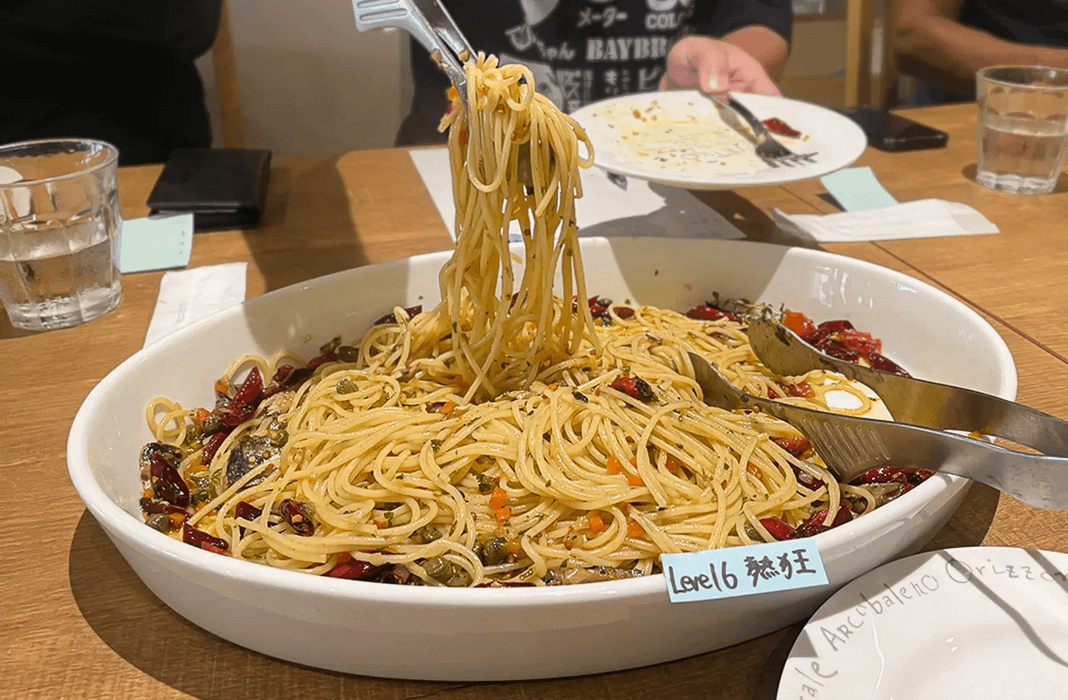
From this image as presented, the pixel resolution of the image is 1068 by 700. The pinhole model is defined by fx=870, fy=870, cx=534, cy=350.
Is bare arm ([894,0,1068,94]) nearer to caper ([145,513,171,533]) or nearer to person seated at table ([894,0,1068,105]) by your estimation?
person seated at table ([894,0,1068,105])

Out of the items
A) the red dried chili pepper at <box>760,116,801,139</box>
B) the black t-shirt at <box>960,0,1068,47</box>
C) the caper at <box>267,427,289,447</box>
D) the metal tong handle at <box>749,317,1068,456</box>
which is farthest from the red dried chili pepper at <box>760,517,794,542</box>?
the black t-shirt at <box>960,0,1068,47</box>

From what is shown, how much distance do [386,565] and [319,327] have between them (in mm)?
613

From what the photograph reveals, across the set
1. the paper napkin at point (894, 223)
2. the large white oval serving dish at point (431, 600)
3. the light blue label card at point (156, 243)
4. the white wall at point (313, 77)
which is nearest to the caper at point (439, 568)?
the large white oval serving dish at point (431, 600)

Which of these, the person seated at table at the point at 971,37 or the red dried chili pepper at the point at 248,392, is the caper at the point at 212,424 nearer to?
the red dried chili pepper at the point at 248,392

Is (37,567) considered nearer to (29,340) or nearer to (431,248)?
(29,340)

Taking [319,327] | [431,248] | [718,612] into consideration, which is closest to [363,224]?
[431,248]

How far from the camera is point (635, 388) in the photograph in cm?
125

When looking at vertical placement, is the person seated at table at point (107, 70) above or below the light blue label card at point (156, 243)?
above

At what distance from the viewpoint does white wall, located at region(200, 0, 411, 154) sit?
13.2 feet

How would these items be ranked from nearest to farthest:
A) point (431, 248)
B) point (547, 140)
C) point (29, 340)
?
1. point (547, 140)
2. point (29, 340)
3. point (431, 248)

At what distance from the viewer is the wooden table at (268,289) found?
0.90m

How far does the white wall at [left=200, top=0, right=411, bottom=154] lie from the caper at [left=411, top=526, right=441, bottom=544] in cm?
346

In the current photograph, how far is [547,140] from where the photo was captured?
126 cm

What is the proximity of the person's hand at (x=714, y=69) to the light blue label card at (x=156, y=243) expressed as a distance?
140 cm
